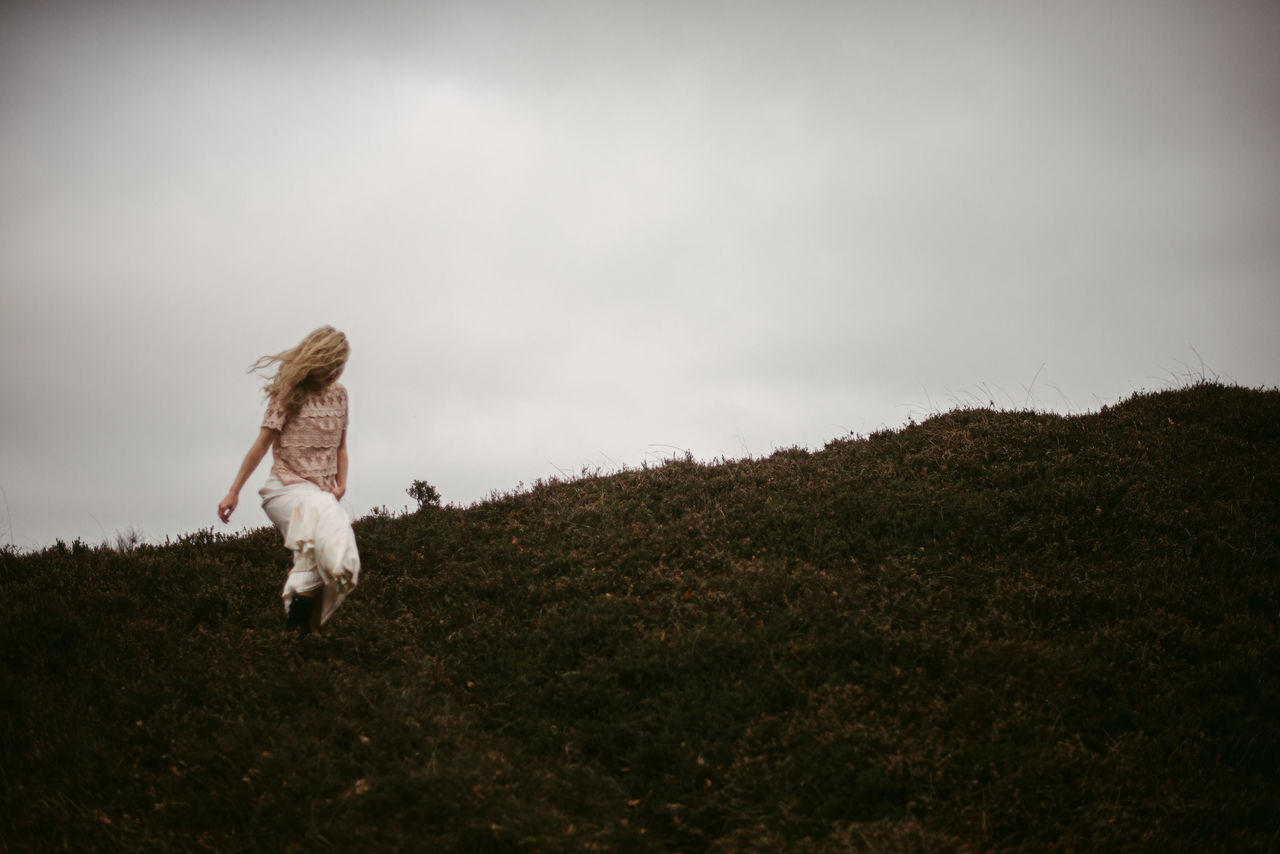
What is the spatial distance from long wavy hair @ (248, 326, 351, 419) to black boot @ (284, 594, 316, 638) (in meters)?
1.83

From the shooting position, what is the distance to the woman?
7117 millimetres

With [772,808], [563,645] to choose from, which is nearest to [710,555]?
[563,645]

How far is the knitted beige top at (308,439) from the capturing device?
→ 7.55 metres

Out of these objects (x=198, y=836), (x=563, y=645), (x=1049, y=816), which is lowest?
(x=1049, y=816)

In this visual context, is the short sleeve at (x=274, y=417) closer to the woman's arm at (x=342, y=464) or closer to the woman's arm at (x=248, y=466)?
the woman's arm at (x=248, y=466)

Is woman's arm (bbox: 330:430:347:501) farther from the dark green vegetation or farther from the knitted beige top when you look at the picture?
the dark green vegetation

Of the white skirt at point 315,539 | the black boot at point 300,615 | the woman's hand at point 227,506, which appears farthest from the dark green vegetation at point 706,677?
the woman's hand at point 227,506

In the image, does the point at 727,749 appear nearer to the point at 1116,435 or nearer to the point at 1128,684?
the point at 1128,684

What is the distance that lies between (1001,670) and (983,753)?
119 cm

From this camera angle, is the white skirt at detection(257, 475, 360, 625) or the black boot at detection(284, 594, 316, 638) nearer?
the white skirt at detection(257, 475, 360, 625)

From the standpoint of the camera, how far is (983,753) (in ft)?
19.7

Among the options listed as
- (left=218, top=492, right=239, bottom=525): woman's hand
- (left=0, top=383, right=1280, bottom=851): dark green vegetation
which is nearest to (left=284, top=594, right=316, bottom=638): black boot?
(left=0, top=383, right=1280, bottom=851): dark green vegetation

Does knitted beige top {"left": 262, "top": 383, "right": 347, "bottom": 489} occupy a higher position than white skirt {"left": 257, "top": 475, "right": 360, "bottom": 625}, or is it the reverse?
knitted beige top {"left": 262, "top": 383, "right": 347, "bottom": 489}

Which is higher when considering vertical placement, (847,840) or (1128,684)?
(1128,684)
